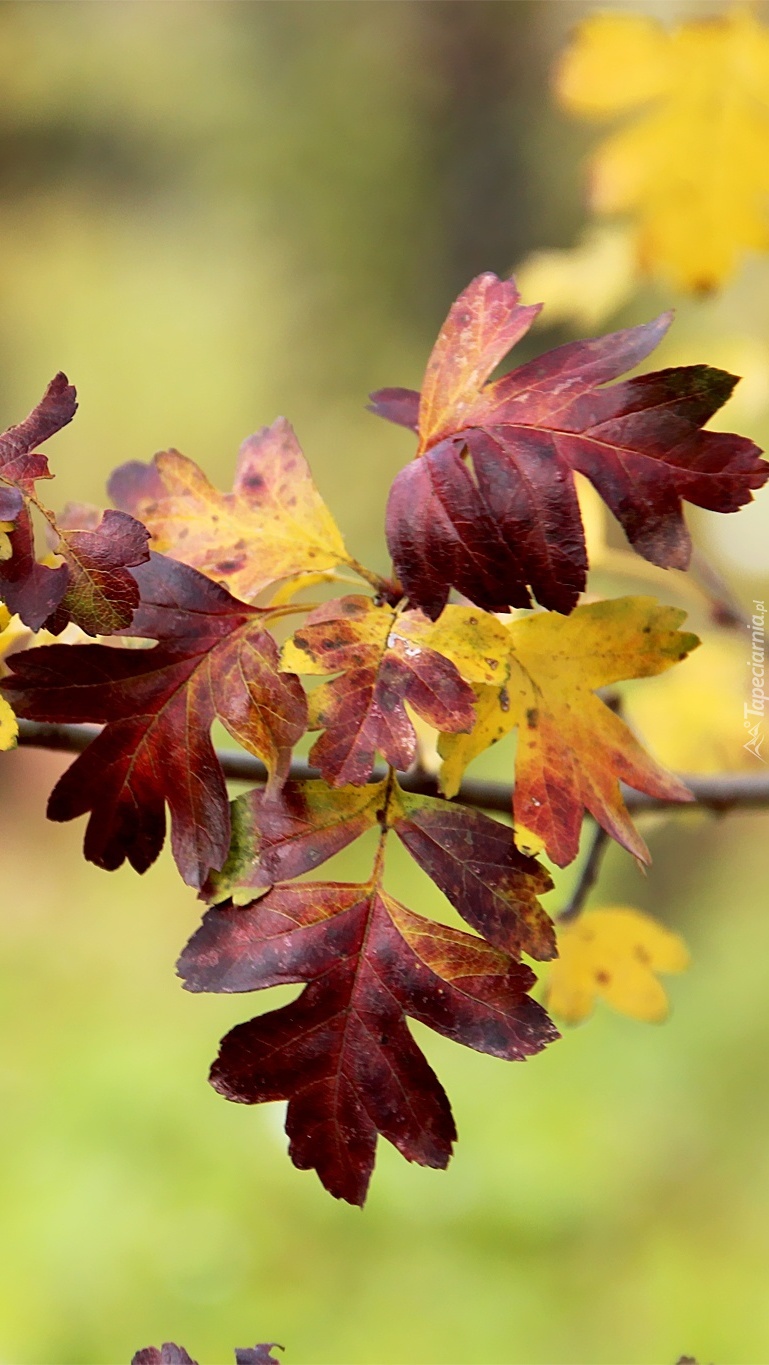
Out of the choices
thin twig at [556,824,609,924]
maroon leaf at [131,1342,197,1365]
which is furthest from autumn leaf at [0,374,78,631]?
thin twig at [556,824,609,924]

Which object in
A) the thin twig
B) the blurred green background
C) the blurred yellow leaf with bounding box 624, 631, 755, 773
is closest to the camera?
the thin twig

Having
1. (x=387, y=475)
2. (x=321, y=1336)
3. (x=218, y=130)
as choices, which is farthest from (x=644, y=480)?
(x=218, y=130)

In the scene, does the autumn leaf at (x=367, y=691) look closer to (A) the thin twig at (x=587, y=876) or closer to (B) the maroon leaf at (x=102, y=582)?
(B) the maroon leaf at (x=102, y=582)

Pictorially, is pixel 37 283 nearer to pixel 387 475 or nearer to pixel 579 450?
pixel 387 475

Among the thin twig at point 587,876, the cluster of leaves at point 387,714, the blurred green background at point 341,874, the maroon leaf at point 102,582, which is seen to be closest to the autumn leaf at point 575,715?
the cluster of leaves at point 387,714

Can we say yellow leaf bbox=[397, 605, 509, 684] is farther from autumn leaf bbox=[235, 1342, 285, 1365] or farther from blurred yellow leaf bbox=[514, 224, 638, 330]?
blurred yellow leaf bbox=[514, 224, 638, 330]
